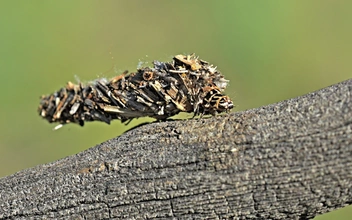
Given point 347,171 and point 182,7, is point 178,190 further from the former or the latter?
point 182,7

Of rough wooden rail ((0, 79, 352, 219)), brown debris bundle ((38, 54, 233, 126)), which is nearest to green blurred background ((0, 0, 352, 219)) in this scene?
brown debris bundle ((38, 54, 233, 126))

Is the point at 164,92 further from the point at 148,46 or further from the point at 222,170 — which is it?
the point at 148,46

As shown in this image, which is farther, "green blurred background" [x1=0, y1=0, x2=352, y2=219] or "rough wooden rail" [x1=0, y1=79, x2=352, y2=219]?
"green blurred background" [x1=0, y1=0, x2=352, y2=219]

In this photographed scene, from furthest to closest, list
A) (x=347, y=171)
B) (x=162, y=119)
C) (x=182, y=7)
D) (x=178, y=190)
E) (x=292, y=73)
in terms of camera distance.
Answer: (x=182, y=7) → (x=292, y=73) → (x=162, y=119) → (x=178, y=190) → (x=347, y=171)

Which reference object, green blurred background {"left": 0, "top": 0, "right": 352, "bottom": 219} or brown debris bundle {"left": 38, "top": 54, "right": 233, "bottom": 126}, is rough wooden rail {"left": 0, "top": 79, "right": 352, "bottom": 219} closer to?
brown debris bundle {"left": 38, "top": 54, "right": 233, "bottom": 126}

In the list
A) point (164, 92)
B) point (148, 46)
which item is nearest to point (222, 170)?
point (164, 92)

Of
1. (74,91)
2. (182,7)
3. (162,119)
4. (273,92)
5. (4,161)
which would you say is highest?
(182,7)

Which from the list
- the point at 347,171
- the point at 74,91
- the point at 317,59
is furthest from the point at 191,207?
the point at 317,59
